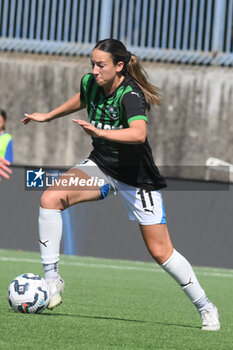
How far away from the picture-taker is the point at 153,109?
14336mm

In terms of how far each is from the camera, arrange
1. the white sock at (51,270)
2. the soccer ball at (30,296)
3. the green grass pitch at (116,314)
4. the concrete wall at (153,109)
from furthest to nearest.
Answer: the concrete wall at (153,109) → the white sock at (51,270) → the soccer ball at (30,296) → the green grass pitch at (116,314)

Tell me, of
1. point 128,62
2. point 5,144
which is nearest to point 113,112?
point 128,62

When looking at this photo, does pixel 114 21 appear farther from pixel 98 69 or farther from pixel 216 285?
pixel 98 69

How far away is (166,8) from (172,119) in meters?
1.84

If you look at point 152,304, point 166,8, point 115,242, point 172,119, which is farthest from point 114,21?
point 152,304

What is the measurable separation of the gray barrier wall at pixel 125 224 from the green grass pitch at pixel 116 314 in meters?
0.66

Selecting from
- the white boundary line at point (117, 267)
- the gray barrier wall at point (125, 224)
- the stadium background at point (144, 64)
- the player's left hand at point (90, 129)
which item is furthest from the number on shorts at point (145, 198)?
the stadium background at point (144, 64)

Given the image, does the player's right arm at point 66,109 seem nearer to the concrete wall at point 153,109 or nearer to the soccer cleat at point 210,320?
the soccer cleat at point 210,320

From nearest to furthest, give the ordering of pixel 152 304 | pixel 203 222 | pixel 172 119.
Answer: pixel 152 304 → pixel 203 222 → pixel 172 119

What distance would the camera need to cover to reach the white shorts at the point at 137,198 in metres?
5.60

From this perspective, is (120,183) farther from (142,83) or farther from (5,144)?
(5,144)

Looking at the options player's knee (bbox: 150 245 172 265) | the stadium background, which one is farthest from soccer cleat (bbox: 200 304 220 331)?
the stadium background

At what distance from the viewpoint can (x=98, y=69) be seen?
18.4 ft

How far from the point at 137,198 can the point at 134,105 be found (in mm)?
595
